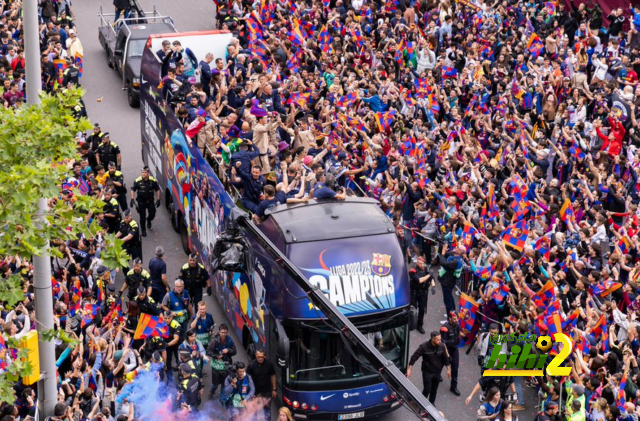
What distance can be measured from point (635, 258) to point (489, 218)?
9.36ft

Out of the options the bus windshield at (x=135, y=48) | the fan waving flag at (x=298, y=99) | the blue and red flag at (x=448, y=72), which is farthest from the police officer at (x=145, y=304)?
the bus windshield at (x=135, y=48)

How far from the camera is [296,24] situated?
101 feet

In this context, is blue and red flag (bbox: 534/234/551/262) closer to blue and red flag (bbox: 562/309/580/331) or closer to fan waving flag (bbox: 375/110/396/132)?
blue and red flag (bbox: 562/309/580/331)

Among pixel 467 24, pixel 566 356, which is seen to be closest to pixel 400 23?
pixel 467 24

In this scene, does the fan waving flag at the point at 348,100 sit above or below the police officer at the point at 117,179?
above

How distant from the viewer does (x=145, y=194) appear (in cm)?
2267

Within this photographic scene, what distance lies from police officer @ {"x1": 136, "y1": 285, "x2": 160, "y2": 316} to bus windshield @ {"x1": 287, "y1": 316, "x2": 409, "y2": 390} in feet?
10.5

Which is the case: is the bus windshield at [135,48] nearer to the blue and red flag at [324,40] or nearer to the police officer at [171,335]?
the blue and red flag at [324,40]

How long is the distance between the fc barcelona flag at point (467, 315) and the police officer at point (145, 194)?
275 inches

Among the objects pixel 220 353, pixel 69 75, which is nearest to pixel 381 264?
pixel 220 353

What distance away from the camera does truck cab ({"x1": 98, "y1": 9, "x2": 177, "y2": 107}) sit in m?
30.0

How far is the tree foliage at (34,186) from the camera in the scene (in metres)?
11.2

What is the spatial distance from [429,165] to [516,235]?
3.55 metres

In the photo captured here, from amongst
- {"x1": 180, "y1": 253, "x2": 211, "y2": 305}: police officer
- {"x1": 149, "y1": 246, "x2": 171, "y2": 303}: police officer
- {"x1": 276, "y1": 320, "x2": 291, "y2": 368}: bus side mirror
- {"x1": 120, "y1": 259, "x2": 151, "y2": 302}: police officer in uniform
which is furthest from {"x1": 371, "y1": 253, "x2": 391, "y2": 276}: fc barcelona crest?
{"x1": 149, "y1": 246, "x2": 171, "y2": 303}: police officer
